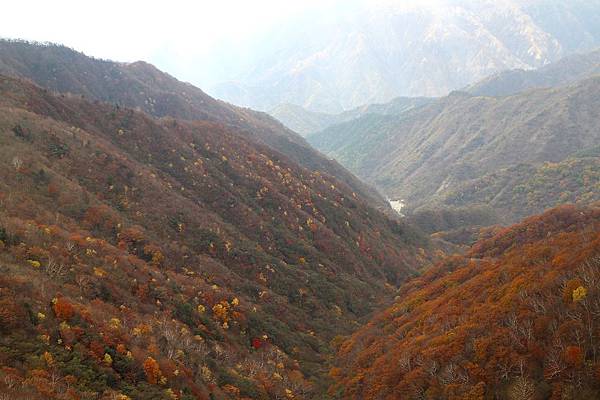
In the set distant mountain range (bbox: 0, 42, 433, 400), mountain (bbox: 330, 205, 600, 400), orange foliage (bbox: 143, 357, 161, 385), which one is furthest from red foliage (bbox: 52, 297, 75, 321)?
mountain (bbox: 330, 205, 600, 400)

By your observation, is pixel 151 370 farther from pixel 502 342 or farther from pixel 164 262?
pixel 164 262

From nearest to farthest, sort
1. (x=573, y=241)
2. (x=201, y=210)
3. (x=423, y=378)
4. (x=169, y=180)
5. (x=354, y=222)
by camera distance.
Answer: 1. (x=423, y=378)
2. (x=573, y=241)
3. (x=201, y=210)
4. (x=169, y=180)
5. (x=354, y=222)

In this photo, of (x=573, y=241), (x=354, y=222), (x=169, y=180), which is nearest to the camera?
(x=573, y=241)

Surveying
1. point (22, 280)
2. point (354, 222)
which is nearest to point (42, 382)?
point (22, 280)

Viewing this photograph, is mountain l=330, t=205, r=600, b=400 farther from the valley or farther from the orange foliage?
the orange foliage

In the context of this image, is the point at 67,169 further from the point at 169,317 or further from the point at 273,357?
the point at 273,357

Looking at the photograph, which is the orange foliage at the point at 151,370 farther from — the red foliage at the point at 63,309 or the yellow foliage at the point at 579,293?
the yellow foliage at the point at 579,293
